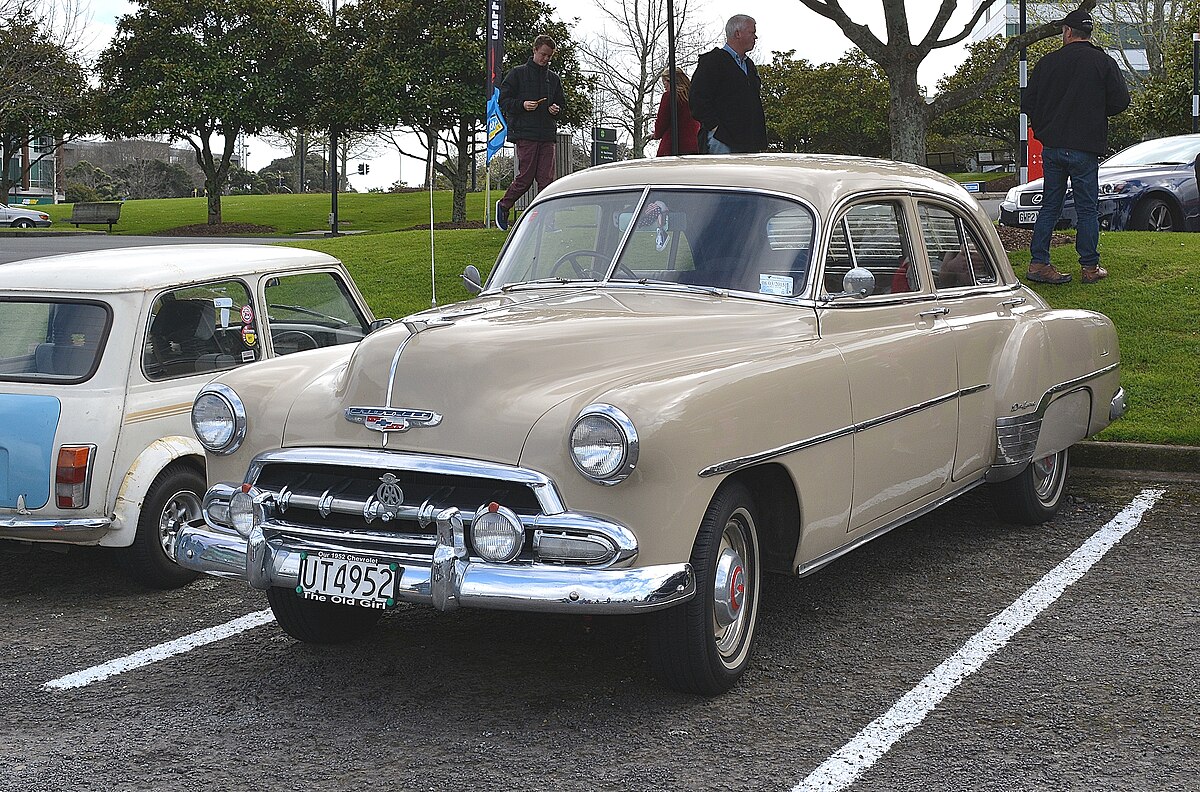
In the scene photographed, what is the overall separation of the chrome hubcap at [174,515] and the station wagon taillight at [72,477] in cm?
39

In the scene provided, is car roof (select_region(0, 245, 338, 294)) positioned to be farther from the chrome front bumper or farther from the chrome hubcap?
the chrome front bumper

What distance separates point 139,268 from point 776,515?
131 inches

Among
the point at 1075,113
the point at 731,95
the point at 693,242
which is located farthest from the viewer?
the point at 1075,113

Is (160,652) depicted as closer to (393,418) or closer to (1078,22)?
(393,418)

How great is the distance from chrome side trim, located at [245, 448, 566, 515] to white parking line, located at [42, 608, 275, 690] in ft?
3.08

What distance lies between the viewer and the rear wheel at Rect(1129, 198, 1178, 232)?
1473 centimetres

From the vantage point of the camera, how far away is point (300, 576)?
433 centimetres

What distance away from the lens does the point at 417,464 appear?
420 centimetres

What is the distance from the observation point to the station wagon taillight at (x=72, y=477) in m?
5.59

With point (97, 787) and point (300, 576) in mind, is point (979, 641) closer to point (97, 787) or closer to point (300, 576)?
point (300, 576)

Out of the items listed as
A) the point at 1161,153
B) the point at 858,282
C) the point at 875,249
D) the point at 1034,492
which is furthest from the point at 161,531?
the point at 1161,153

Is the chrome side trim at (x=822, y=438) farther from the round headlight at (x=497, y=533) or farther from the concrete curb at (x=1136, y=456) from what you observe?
the concrete curb at (x=1136, y=456)

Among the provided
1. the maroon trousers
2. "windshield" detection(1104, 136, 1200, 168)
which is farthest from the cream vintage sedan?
"windshield" detection(1104, 136, 1200, 168)

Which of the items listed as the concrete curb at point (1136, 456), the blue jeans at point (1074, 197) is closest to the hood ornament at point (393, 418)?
the concrete curb at point (1136, 456)
